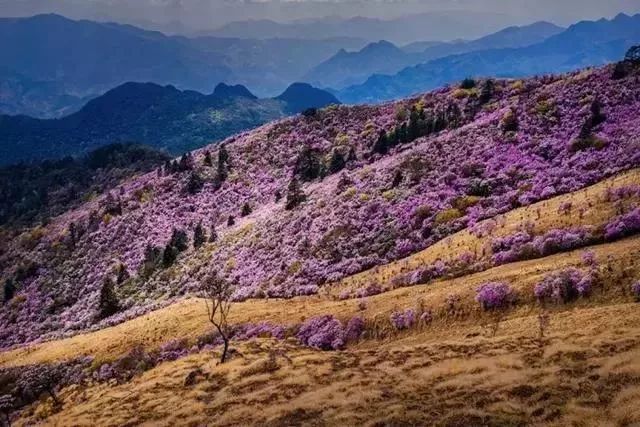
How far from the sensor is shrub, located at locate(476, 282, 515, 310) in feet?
127

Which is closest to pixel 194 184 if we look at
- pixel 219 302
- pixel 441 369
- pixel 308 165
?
pixel 308 165

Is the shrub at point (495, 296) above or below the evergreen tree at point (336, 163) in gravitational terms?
below

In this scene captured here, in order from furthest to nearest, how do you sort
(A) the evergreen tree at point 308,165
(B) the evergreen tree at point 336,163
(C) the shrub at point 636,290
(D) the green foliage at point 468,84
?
(D) the green foliage at point 468,84
(A) the evergreen tree at point 308,165
(B) the evergreen tree at point 336,163
(C) the shrub at point 636,290

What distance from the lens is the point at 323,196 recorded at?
89.1 m

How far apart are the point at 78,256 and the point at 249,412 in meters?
99.7

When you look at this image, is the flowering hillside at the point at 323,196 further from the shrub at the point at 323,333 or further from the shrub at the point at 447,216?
the shrub at the point at 323,333

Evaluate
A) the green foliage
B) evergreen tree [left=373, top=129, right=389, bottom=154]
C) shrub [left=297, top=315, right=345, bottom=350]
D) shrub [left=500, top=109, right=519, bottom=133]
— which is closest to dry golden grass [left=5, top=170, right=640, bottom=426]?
shrub [left=297, top=315, right=345, bottom=350]

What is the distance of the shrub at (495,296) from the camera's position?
1524 inches

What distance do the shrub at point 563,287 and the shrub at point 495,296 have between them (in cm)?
192

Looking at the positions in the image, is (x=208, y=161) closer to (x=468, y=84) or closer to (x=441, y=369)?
(x=468, y=84)

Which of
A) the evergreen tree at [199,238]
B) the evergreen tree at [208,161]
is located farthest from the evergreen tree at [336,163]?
the evergreen tree at [208,161]

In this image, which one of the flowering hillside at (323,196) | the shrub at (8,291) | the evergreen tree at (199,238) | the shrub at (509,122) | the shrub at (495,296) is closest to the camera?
the shrub at (495,296)

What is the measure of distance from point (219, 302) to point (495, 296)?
22028 millimetres

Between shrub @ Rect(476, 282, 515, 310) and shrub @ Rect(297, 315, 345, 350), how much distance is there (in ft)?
38.1
